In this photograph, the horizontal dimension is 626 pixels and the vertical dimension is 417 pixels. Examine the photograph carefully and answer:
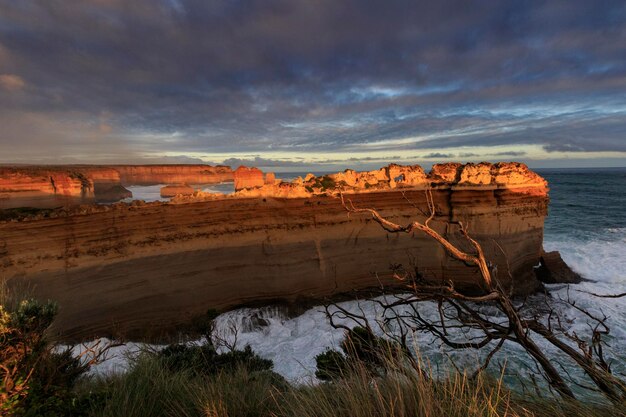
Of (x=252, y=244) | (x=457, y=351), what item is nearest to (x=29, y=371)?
(x=252, y=244)

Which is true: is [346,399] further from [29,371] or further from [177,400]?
[29,371]

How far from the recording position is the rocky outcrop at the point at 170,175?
69625 mm

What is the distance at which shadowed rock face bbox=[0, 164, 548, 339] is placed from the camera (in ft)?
37.5

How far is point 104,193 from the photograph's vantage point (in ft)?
150

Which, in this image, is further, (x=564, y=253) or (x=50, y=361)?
(x=564, y=253)

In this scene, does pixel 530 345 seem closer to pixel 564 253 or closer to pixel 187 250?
pixel 187 250

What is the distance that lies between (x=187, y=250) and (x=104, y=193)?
41.2 metres

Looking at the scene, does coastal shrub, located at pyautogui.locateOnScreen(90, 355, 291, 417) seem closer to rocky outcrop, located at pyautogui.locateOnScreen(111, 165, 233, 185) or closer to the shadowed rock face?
the shadowed rock face

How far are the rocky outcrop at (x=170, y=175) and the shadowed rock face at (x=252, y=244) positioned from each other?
60.2 metres

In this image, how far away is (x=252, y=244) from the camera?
47.1ft

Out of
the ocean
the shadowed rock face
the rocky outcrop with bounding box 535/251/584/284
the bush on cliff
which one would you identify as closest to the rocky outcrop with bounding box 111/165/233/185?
the shadowed rock face

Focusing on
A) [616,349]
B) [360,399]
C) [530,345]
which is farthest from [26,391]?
[616,349]

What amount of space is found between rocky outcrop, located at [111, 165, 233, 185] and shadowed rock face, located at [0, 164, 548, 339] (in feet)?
197

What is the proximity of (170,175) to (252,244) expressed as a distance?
65258 millimetres
